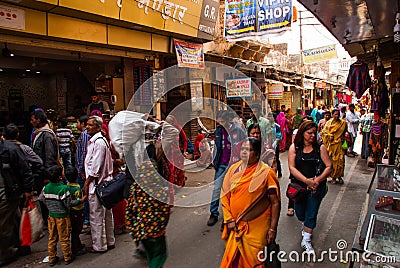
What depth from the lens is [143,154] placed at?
3.21 meters

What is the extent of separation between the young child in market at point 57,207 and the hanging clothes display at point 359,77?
629 cm

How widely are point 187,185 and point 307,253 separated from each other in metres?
4.29

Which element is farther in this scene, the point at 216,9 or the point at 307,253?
the point at 216,9

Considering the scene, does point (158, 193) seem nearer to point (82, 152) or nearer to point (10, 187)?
point (10, 187)

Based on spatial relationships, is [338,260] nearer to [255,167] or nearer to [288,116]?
[255,167]

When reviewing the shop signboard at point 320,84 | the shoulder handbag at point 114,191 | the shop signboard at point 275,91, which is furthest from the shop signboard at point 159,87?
the shop signboard at point 320,84

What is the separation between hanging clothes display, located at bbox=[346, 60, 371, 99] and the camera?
725 cm

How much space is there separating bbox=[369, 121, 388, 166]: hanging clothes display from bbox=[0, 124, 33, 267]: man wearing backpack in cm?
821

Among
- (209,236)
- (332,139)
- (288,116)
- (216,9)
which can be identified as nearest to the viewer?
(209,236)

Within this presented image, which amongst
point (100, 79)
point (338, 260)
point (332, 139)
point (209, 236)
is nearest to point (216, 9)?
point (100, 79)

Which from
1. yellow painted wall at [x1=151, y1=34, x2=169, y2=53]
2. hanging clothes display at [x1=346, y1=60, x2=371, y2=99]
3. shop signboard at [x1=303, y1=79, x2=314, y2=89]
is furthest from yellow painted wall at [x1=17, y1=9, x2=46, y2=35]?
shop signboard at [x1=303, y1=79, x2=314, y2=89]

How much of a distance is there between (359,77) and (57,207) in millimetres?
6608

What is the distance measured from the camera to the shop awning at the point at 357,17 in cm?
427

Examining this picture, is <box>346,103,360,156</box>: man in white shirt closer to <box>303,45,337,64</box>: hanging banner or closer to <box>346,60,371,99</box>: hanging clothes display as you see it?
<box>346,60,371,99</box>: hanging clothes display
